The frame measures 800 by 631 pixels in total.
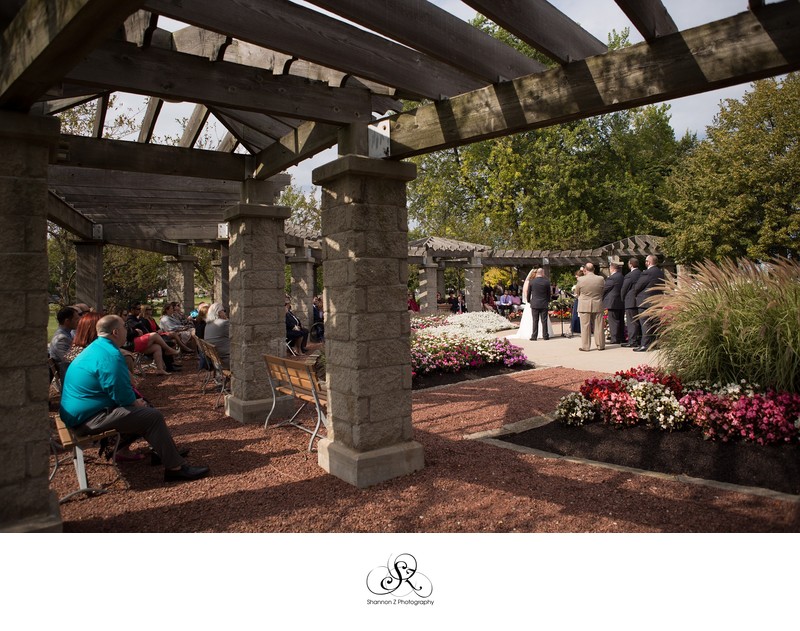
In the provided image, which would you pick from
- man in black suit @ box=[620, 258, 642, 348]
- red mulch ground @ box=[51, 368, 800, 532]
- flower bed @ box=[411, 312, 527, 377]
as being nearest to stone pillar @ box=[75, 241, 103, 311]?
flower bed @ box=[411, 312, 527, 377]

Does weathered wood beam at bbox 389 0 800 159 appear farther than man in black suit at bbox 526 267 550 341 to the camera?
No

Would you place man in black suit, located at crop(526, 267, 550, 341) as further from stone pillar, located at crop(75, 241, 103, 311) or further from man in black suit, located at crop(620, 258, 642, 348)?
stone pillar, located at crop(75, 241, 103, 311)

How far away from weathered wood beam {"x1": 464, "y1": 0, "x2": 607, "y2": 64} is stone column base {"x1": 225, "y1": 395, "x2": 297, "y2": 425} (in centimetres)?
489

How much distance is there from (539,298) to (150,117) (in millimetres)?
9631

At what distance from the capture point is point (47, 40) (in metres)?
2.49

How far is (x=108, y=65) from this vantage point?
376 cm

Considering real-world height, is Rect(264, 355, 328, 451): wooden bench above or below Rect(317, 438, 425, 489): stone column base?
above

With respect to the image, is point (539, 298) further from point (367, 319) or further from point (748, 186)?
point (748, 186)

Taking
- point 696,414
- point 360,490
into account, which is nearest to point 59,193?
point 360,490

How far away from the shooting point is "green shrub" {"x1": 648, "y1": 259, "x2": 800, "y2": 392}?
484 centimetres

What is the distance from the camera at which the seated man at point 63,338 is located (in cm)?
628

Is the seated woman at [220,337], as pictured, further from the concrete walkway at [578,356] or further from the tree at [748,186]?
the tree at [748,186]

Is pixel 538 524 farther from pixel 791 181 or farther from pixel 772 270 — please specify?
pixel 791 181

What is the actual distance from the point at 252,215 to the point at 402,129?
265 cm
